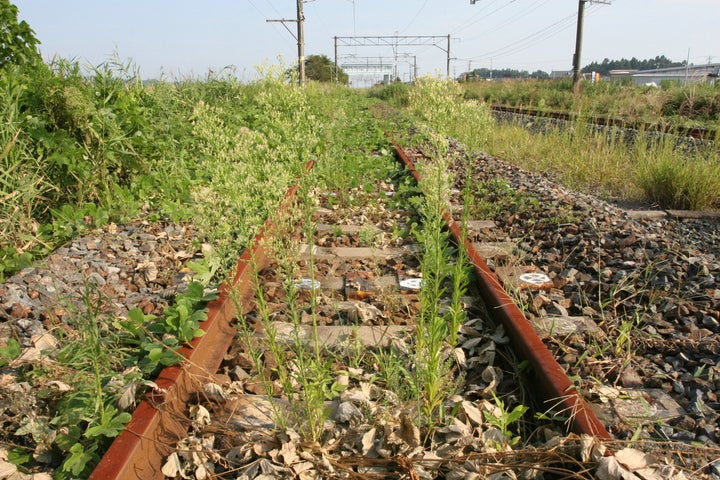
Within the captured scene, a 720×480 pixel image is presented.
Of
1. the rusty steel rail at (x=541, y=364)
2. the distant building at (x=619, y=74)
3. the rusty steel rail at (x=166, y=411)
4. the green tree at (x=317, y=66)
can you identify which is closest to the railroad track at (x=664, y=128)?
the rusty steel rail at (x=541, y=364)

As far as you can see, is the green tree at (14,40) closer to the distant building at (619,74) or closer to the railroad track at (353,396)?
the railroad track at (353,396)

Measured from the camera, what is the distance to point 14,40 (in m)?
5.25

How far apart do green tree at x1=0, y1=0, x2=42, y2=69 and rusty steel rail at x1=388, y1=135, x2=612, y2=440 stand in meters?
4.81

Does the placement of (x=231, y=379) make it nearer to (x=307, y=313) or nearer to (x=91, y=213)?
(x=307, y=313)

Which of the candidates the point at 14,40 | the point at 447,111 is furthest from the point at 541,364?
the point at 14,40

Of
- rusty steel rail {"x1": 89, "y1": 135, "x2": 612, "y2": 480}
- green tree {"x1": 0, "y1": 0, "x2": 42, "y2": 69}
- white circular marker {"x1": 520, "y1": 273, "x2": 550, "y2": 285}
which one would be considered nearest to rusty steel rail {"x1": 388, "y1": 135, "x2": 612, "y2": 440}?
rusty steel rail {"x1": 89, "y1": 135, "x2": 612, "y2": 480}

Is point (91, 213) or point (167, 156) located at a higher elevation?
point (167, 156)

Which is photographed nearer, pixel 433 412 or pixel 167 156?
pixel 433 412

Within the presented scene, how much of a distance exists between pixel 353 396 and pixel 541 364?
79 centimetres

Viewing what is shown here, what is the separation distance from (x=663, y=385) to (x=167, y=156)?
490 cm

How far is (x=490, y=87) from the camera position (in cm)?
3206

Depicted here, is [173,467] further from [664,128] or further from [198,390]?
[664,128]

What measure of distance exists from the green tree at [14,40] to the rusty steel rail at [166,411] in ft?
13.4

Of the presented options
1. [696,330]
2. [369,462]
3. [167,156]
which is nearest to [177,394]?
[369,462]
